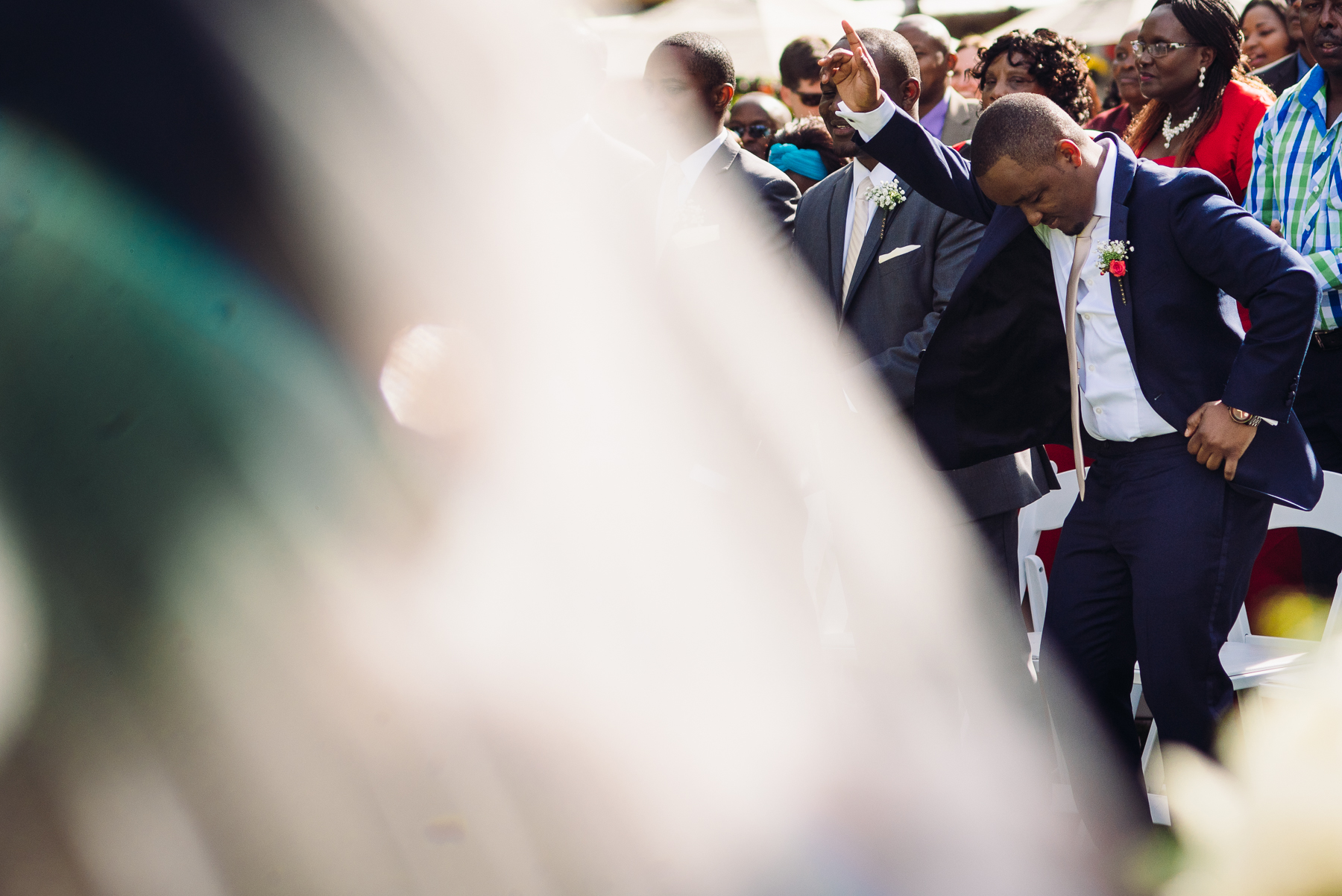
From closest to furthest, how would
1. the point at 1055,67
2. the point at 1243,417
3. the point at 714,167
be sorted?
the point at 1243,417 < the point at 714,167 < the point at 1055,67

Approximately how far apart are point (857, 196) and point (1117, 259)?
1239 millimetres

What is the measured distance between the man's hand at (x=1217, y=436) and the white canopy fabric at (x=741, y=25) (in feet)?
24.2

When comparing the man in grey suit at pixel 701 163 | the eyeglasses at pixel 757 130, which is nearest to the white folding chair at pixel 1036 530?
the man in grey suit at pixel 701 163

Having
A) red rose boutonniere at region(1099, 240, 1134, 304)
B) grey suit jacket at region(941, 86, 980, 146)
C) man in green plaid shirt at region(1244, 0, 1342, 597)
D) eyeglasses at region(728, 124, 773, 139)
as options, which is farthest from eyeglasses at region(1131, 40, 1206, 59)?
eyeglasses at region(728, 124, 773, 139)

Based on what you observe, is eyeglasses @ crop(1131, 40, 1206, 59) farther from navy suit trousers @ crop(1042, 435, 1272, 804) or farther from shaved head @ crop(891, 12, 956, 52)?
navy suit trousers @ crop(1042, 435, 1272, 804)

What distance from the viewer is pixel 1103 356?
2969 millimetres

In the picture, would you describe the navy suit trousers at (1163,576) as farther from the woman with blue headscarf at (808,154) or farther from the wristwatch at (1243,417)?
the woman with blue headscarf at (808,154)

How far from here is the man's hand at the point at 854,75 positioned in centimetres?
314

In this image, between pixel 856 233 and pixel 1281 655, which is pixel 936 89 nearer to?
pixel 856 233

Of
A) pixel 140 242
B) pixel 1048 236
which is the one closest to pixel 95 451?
pixel 140 242

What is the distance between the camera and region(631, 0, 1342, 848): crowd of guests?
2799mm

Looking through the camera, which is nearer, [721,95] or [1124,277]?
[1124,277]

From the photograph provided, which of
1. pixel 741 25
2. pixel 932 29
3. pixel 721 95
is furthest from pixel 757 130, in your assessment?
pixel 741 25

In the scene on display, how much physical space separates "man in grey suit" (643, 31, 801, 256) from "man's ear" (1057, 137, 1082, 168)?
1.44 metres
